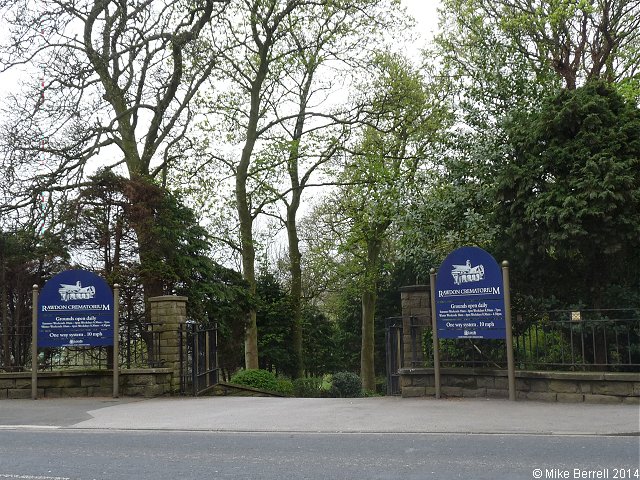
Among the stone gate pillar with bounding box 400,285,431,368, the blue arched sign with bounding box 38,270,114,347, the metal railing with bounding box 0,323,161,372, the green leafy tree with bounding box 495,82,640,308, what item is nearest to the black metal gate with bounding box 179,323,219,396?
the metal railing with bounding box 0,323,161,372

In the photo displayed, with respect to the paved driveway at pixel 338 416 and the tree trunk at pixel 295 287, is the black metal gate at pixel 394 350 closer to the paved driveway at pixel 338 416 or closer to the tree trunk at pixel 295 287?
the paved driveway at pixel 338 416

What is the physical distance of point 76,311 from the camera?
14.1 metres

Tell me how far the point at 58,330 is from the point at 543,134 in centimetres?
1006

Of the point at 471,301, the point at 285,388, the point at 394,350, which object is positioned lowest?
the point at 285,388

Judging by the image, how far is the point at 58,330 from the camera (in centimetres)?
1411

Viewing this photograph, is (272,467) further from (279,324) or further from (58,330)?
(279,324)

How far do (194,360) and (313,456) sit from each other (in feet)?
27.3

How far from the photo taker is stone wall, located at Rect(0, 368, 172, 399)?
1451cm

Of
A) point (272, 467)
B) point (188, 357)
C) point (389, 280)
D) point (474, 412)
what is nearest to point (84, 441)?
point (272, 467)

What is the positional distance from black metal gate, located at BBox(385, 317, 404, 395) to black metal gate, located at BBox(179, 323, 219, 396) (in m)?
4.14

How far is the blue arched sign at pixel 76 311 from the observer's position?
1409 centimetres

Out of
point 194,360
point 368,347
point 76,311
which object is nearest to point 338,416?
point 194,360

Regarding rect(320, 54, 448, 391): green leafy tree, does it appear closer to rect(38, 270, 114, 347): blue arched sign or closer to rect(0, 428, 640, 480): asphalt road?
rect(38, 270, 114, 347): blue arched sign

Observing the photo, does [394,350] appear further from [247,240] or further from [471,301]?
[247,240]
